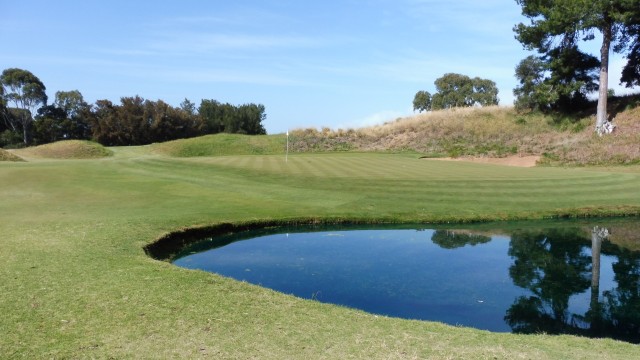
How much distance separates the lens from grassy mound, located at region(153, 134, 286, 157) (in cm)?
4900

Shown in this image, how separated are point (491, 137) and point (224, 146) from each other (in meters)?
25.9

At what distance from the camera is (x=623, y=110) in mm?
41000

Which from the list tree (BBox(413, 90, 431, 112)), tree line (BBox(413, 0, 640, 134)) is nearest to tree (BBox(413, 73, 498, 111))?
tree (BBox(413, 90, 431, 112))

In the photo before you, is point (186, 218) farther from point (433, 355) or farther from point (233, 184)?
point (433, 355)

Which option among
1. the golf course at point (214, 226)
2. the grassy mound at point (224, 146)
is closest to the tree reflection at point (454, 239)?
the golf course at point (214, 226)

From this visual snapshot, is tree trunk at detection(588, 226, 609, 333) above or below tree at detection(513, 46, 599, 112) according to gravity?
below

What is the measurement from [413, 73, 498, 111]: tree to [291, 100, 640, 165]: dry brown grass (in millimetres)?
56736

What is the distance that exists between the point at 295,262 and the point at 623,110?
39.0m

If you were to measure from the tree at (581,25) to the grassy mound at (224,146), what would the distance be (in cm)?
2504

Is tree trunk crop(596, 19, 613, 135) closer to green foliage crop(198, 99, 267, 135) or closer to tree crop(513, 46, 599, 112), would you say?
tree crop(513, 46, 599, 112)

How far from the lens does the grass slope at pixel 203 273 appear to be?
5.96 m

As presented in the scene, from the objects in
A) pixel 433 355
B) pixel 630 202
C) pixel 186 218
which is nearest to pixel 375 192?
pixel 186 218

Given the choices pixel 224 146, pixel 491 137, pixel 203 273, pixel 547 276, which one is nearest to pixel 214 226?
pixel 203 273

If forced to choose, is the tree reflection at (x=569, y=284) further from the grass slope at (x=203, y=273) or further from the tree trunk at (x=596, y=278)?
the grass slope at (x=203, y=273)
